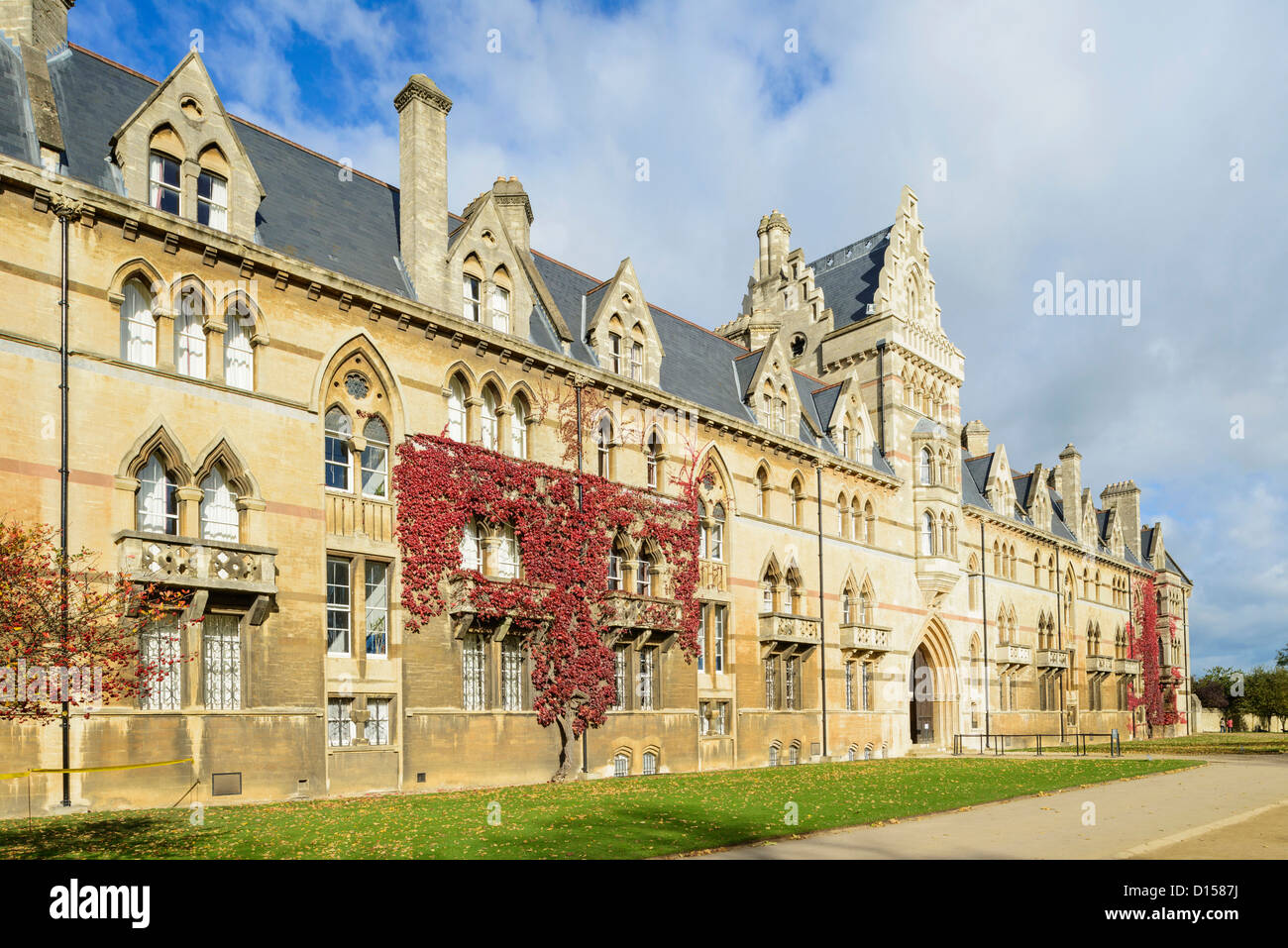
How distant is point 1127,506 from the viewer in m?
78.0

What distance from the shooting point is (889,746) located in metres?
42.2

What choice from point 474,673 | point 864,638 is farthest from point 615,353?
point 864,638

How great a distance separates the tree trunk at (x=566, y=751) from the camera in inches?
1061

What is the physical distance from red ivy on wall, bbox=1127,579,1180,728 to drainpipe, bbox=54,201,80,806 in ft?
213

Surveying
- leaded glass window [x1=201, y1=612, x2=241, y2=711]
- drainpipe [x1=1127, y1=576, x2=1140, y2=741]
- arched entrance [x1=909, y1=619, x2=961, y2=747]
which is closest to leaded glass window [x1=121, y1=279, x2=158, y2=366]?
leaded glass window [x1=201, y1=612, x2=241, y2=711]

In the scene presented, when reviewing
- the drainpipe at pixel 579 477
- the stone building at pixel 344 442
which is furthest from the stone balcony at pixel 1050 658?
the drainpipe at pixel 579 477

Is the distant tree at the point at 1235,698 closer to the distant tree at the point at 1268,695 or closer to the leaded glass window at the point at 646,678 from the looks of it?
the distant tree at the point at 1268,695

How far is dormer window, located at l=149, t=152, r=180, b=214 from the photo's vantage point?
21625 millimetres

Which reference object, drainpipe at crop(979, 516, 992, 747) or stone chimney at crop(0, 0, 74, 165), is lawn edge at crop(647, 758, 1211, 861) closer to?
stone chimney at crop(0, 0, 74, 165)

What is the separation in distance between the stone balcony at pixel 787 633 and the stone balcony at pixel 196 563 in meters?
18.5
